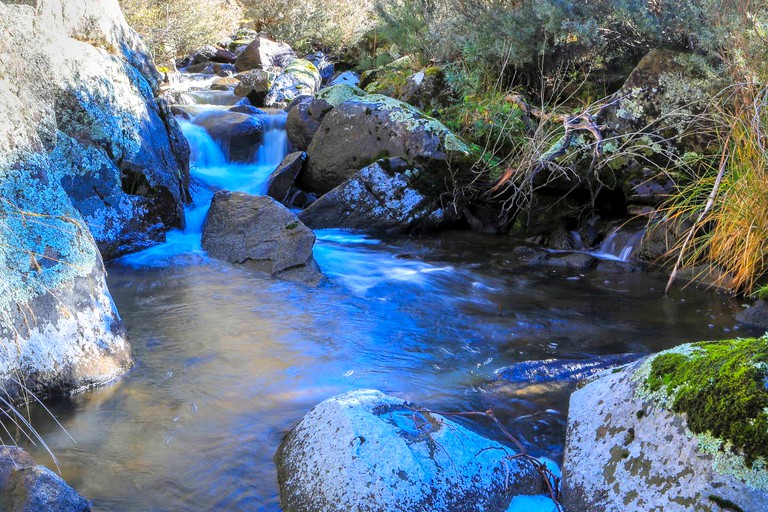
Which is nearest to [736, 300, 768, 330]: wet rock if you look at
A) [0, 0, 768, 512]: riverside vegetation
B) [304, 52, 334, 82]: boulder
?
[0, 0, 768, 512]: riverside vegetation

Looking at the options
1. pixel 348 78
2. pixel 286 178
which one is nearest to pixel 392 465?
pixel 286 178

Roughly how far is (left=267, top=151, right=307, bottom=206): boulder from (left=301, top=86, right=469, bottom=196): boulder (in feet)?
0.49

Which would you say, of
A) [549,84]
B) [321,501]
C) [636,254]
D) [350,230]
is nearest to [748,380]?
[321,501]

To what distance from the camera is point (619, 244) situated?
301 inches

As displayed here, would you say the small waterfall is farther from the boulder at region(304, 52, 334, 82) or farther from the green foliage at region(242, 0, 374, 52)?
the green foliage at region(242, 0, 374, 52)

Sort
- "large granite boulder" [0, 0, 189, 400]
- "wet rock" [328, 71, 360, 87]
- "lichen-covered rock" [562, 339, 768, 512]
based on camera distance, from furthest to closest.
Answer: "wet rock" [328, 71, 360, 87], "large granite boulder" [0, 0, 189, 400], "lichen-covered rock" [562, 339, 768, 512]

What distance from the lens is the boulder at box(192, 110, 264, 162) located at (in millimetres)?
Result: 10766

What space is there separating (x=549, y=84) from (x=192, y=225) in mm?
5079

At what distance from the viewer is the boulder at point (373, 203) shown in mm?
8531

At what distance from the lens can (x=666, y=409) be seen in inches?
106

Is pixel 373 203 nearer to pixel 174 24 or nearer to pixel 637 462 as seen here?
pixel 637 462

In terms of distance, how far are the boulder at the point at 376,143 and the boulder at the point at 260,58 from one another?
330 inches

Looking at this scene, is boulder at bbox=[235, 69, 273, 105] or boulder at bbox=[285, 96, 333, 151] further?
boulder at bbox=[235, 69, 273, 105]

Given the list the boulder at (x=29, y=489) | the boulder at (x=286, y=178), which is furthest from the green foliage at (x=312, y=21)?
the boulder at (x=29, y=489)
